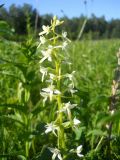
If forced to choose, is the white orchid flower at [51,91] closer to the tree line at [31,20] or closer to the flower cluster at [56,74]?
the flower cluster at [56,74]

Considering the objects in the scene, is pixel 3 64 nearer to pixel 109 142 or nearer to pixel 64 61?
pixel 64 61

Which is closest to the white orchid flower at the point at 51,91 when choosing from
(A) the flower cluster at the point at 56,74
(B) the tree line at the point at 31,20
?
(A) the flower cluster at the point at 56,74

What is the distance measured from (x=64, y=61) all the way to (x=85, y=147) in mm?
1172

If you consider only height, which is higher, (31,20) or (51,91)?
(31,20)

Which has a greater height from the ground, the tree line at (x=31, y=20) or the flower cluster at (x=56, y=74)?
the tree line at (x=31, y=20)

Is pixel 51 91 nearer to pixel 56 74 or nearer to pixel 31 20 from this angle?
pixel 56 74

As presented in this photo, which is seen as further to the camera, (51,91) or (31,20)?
(31,20)

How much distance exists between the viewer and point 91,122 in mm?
3084

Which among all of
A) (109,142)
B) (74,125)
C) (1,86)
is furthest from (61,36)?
(1,86)

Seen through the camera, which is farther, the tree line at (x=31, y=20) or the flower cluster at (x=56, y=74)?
the tree line at (x=31, y=20)

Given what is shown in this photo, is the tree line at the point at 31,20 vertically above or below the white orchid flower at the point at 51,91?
above

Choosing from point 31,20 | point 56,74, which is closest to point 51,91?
point 56,74

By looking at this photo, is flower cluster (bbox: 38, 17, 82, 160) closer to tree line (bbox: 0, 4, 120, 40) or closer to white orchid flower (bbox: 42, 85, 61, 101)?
white orchid flower (bbox: 42, 85, 61, 101)

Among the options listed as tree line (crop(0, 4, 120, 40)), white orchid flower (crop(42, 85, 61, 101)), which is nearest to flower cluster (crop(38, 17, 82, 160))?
white orchid flower (crop(42, 85, 61, 101))
